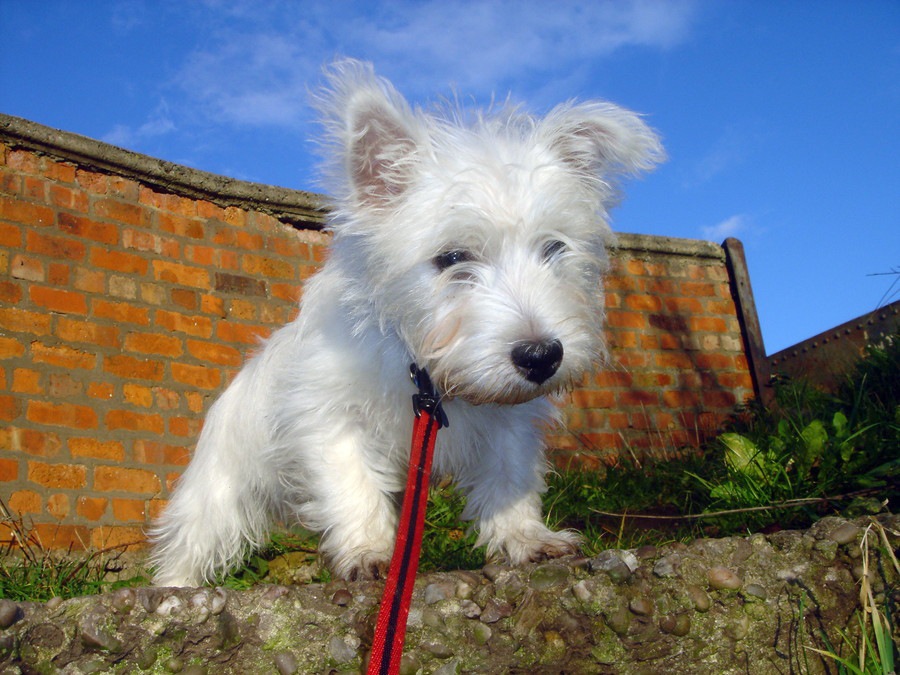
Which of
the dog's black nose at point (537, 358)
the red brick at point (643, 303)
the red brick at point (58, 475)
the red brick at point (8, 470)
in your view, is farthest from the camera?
the red brick at point (643, 303)

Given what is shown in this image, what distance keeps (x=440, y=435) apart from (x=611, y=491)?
2.12m

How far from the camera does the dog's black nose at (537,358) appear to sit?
202 cm

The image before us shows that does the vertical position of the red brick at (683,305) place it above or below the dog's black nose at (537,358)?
above

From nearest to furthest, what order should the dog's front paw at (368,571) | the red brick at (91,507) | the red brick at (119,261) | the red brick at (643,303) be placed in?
the dog's front paw at (368,571) → the red brick at (91,507) → the red brick at (119,261) → the red brick at (643,303)

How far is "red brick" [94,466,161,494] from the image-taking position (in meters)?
4.57

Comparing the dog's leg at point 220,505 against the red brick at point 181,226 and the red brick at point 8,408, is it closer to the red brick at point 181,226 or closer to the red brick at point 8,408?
the red brick at point 8,408

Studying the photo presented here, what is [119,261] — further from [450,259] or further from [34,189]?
[450,259]

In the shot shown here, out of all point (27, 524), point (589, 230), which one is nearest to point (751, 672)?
point (589, 230)

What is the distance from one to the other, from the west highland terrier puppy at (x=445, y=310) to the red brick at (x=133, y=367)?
1.98 meters

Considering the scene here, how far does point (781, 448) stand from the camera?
325 centimetres

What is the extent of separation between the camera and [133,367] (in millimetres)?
4805

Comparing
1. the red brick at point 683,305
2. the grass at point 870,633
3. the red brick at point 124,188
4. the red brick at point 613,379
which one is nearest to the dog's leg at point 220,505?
the grass at point 870,633

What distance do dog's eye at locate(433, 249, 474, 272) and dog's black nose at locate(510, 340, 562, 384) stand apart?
15.7 inches

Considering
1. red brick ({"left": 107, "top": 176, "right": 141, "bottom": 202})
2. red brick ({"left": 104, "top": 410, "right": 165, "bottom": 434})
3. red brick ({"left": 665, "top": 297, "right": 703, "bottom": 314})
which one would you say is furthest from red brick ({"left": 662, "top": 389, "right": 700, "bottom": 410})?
red brick ({"left": 107, "top": 176, "right": 141, "bottom": 202})
